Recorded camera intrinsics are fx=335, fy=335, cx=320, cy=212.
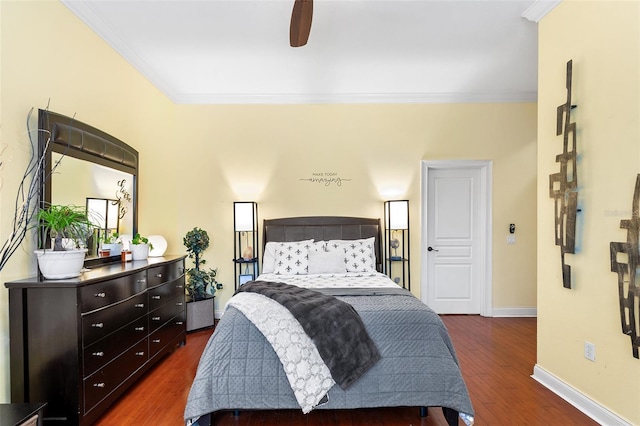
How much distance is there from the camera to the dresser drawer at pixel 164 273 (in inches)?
119

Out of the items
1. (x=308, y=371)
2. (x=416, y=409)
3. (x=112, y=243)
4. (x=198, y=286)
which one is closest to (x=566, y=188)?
(x=416, y=409)

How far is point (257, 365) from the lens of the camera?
2137 mm

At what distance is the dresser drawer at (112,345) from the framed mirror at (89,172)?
639 millimetres

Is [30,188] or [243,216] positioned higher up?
[30,188]

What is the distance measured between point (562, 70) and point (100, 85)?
3881mm

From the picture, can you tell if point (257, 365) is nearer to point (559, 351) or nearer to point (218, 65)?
point (559, 351)

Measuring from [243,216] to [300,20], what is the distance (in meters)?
2.70

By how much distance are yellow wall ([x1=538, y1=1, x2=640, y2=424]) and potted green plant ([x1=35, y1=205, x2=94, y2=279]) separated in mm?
3456

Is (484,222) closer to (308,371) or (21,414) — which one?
(308,371)

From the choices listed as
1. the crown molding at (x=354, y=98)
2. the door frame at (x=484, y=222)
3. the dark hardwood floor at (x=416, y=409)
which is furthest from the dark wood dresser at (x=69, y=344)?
the door frame at (x=484, y=222)

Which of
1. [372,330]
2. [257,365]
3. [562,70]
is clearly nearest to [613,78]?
[562,70]

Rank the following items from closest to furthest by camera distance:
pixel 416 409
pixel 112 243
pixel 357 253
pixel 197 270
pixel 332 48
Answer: pixel 416 409, pixel 112 243, pixel 332 48, pixel 357 253, pixel 197 270

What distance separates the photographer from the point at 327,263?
12.6ft

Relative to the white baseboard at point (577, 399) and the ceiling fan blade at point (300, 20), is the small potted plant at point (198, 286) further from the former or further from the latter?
the white baseboard at point (577, 399)
